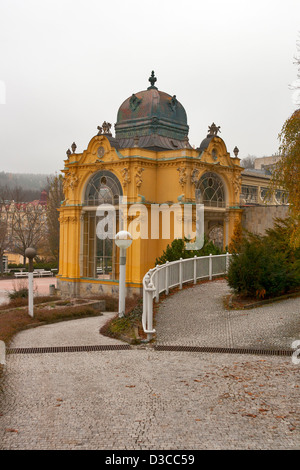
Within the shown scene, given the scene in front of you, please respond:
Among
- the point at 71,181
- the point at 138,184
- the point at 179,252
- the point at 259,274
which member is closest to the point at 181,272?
the point at 179,252

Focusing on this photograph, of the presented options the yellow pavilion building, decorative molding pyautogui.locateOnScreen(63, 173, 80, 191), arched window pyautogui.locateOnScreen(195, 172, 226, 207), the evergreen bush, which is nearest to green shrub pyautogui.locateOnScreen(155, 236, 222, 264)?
the evergreen bush

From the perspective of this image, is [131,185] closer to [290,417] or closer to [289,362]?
[289,362]

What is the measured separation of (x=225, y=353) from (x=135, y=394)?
336 centimetres

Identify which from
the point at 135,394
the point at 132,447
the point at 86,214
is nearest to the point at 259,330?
the point at 135,394

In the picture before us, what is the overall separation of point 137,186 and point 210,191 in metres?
4.84

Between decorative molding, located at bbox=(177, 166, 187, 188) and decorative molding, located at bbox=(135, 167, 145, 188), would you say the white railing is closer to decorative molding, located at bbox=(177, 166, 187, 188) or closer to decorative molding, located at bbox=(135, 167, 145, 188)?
decorative molding, located at bbox=(177, 166, 187, 188)

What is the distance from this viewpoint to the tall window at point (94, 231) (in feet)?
102

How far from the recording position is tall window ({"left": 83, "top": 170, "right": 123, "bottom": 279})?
31000 mm

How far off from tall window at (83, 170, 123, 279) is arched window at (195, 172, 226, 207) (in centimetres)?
456

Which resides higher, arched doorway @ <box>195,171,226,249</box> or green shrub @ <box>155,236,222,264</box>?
arched doorway @ <box>195,171,226,249</box>

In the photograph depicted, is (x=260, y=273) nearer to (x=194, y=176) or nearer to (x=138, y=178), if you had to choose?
(x=194, y=176)

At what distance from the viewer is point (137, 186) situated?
29594mm

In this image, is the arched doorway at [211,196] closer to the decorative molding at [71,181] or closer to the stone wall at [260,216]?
the stone wall at [260,216]
